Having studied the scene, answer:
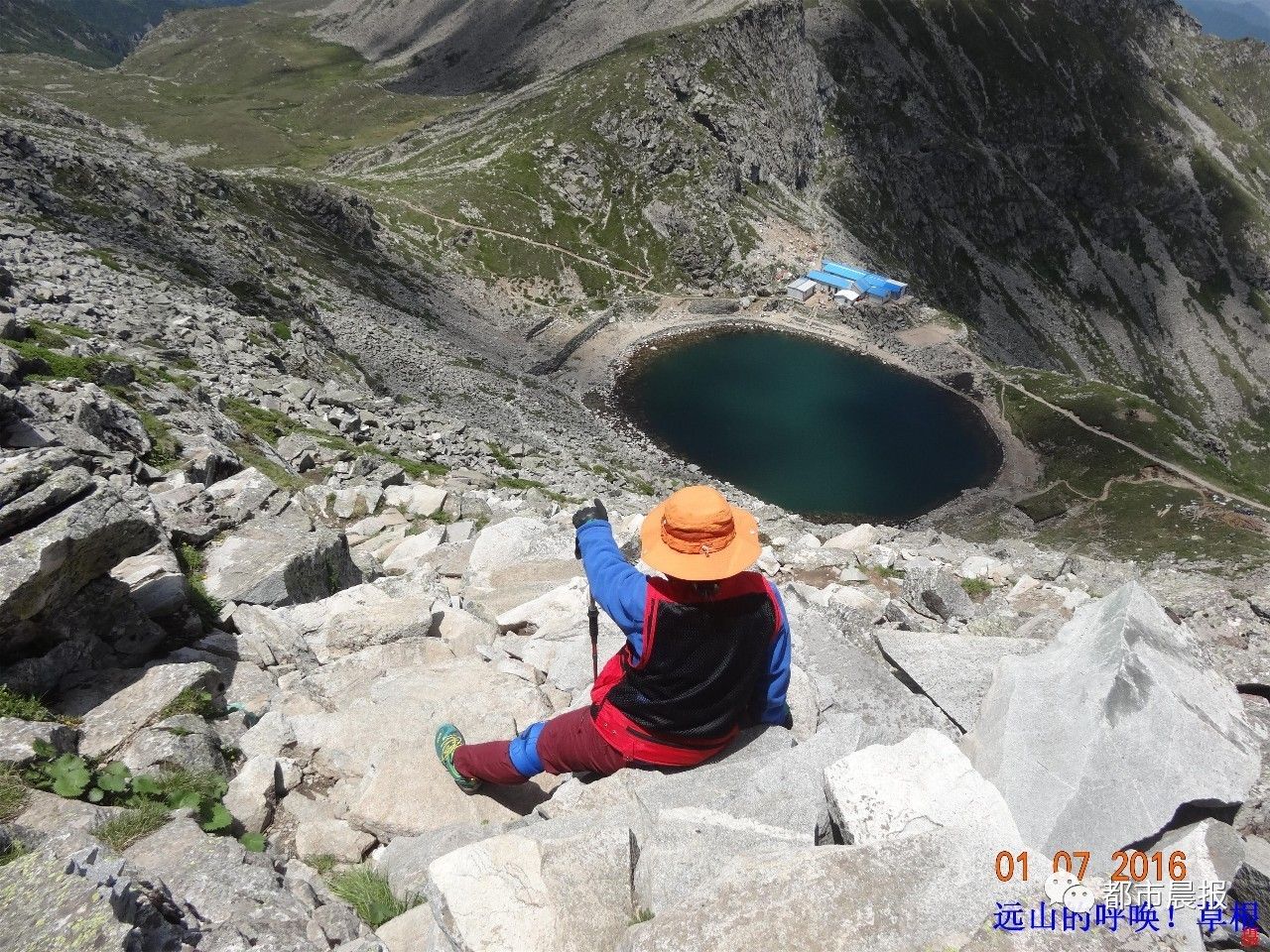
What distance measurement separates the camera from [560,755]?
6824 mm

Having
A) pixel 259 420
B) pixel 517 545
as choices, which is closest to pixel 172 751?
pixel 517 545

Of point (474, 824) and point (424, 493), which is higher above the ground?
point (474, 824)

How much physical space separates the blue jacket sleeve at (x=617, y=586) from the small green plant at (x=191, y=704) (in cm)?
455

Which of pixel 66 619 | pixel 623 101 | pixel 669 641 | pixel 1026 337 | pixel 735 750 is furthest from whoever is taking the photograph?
pixel 1026 337

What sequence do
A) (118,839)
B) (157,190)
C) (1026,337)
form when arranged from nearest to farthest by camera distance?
(118,839) < (157,190) < (1026,337)

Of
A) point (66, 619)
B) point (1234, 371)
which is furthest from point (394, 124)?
point (1234, 371)

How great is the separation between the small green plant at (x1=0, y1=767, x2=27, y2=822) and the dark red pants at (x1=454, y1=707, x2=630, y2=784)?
3566mm

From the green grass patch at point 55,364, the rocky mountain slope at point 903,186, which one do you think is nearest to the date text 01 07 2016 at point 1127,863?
the green grass patch at point 55,364

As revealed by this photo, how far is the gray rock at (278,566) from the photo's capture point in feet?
35.2

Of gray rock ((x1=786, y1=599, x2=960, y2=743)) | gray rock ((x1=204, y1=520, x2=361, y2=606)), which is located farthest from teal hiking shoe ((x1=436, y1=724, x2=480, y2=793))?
gray rock ((x1=204, y1=520, x2=361, y2=606))

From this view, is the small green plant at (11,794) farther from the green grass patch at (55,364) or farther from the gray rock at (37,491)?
the green grass patch at (55,364)

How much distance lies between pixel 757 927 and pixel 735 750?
2.52 meters

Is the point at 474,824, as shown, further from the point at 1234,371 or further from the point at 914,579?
the point at 1234,371

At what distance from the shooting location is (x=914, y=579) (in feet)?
48.4
